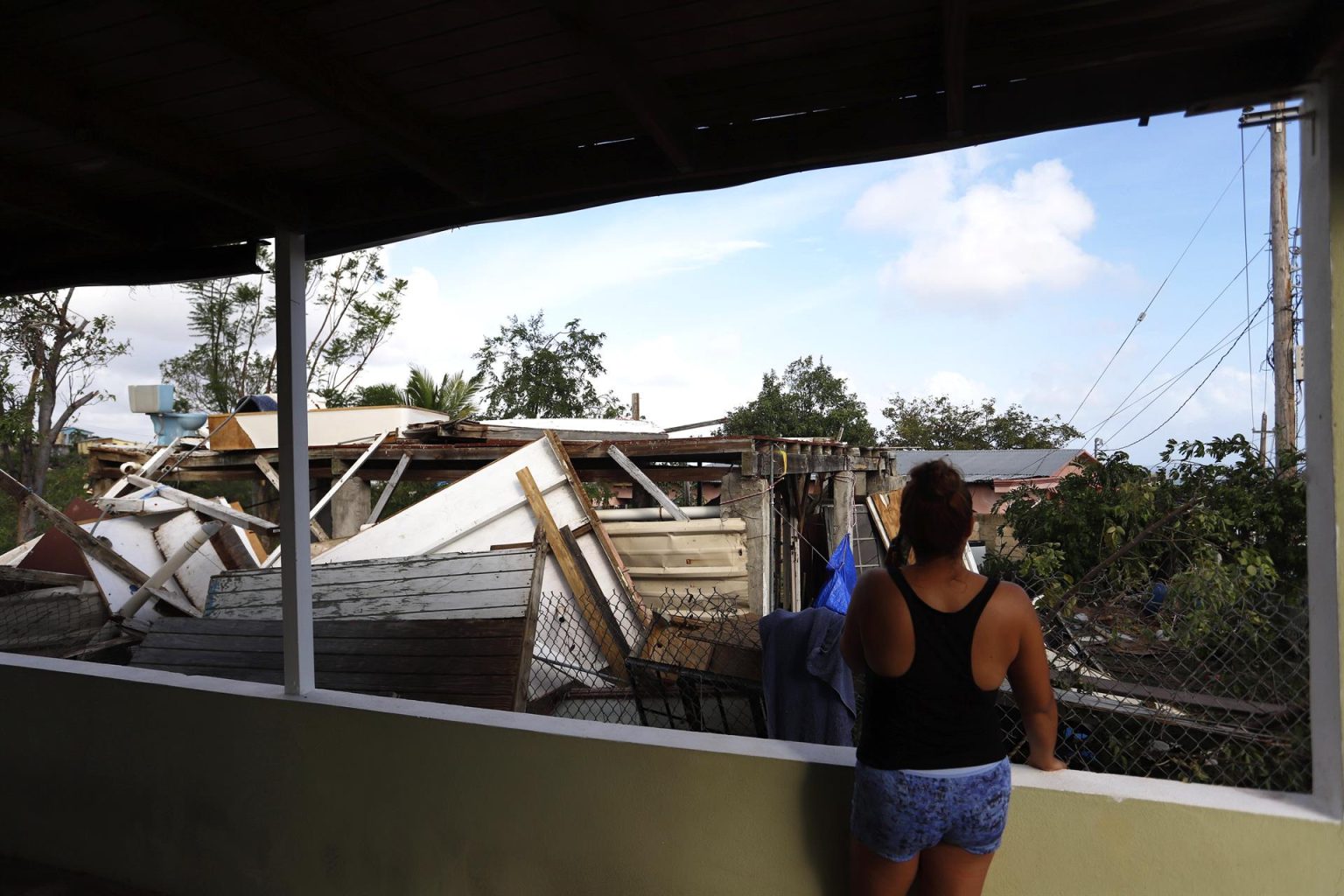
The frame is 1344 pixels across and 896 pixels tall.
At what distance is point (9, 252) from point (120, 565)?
15.9 ft

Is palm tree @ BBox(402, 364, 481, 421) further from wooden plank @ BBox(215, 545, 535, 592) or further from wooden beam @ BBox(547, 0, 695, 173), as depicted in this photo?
wooden beam @ BBox(547, 0, 695, 173)

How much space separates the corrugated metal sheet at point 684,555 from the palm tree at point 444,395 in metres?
8.46

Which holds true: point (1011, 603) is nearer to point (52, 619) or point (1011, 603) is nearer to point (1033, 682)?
point (1033, 682)

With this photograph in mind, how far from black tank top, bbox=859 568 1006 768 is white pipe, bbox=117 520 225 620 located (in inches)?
294

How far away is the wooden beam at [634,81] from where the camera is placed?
1956 mm

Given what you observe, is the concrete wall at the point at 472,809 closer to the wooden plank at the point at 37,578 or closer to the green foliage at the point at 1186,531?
the green foliage at the point at 1186,531

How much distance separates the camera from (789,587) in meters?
12.1

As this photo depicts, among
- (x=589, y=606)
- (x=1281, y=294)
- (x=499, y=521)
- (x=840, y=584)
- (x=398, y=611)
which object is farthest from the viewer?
(x=1281, y=294)

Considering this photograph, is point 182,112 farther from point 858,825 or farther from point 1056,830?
point 1056,830

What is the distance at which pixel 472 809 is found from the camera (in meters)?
2.84

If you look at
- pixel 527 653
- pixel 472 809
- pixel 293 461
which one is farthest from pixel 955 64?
pixel 527 653

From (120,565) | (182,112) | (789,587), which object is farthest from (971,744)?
(789,587)

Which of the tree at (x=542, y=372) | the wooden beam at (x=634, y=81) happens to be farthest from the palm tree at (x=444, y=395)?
the wooden beam at (x=634, y=81)

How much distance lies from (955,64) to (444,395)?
54.8 feet
